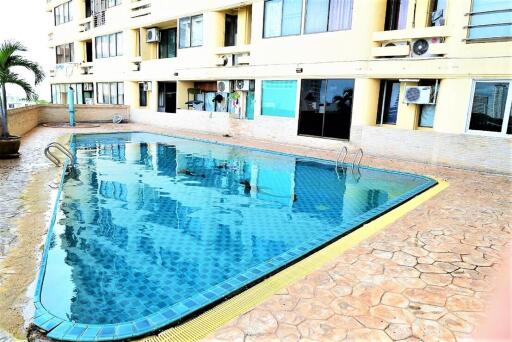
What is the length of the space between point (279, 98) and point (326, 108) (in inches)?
98.2

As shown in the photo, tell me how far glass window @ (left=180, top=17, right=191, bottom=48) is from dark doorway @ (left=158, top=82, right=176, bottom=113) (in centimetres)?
330

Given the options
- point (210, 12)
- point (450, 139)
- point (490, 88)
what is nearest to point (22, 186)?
point (450, 139)

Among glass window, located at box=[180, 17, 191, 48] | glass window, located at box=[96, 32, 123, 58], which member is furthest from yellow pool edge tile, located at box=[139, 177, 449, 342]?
glass window, located at box=[96, 32, 123, 58]

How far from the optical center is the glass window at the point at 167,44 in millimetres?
23625

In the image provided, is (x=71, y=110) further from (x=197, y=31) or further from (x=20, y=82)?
(x=20, y=82)

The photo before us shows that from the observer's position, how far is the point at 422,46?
12141 mm

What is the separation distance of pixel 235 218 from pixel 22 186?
4744 mm

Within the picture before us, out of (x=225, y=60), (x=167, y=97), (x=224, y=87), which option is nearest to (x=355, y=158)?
(x=224, y=87)

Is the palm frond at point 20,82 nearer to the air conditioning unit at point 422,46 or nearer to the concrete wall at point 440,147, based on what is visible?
the concrete wall at point 440,147

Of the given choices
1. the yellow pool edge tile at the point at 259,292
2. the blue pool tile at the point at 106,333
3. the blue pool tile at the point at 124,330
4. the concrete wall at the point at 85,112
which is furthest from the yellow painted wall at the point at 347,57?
the blue pool tile at the point at 106,333

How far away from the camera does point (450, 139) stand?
38.2 ft

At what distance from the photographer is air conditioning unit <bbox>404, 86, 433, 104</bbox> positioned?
12289 millimetres

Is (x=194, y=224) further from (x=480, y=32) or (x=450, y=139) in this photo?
(x=480, y=32)

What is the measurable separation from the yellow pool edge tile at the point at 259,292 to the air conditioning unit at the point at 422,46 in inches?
311
